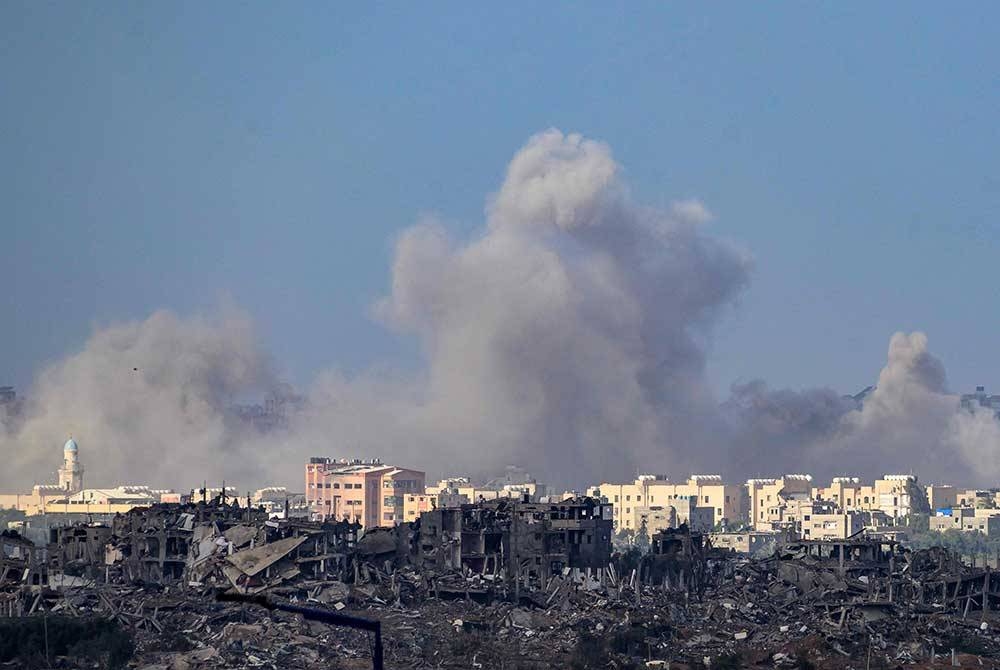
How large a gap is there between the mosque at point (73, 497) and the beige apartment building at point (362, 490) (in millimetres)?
9825

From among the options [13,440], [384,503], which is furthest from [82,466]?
[384,503]

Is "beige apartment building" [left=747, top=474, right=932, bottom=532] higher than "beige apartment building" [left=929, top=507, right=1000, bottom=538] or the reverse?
higher

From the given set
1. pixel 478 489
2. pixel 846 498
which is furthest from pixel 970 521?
pixel 478 489

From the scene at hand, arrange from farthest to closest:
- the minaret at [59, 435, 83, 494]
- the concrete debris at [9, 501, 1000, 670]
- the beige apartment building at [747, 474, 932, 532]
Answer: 1. the minaret at [59, 435, 83, 494]
2. the beige apartment building at [747, 474, 932, 532]
3. the concrete debris at [9, 501, 1000, 670]

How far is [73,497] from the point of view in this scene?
5551 inches

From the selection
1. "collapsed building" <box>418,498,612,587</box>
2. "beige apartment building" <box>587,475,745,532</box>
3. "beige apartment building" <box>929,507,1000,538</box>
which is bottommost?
"collapsed building" <box>418,498,612,587</box>

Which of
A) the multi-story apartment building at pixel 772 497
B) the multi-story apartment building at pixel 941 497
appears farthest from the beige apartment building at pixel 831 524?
the multi-story apartment building at pixel 941 497

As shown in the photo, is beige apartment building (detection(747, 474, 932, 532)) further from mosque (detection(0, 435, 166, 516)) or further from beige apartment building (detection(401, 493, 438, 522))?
mosque (detection(0, 435, 166, 516))

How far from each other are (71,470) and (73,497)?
73.9 feet

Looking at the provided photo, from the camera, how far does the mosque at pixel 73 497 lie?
130500 millimetres

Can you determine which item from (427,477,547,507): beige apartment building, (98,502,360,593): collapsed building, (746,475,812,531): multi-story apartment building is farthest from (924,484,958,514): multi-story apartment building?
(98,502,360,593): collapsed building

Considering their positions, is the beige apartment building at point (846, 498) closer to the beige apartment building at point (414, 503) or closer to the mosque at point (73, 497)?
the beige apartment building at point (414, 503)

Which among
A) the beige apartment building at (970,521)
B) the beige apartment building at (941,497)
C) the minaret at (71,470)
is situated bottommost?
the beige apartment building at (970,521)

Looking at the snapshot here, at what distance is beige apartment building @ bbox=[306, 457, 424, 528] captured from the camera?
5143 inches
